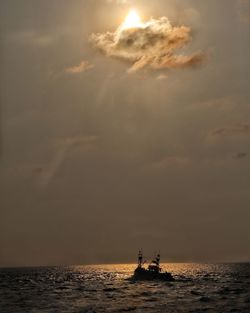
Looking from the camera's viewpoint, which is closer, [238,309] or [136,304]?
[238,309]

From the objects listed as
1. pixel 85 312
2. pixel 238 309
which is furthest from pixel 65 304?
pixel 238 309

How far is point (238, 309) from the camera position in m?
69.2

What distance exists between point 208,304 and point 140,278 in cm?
7254

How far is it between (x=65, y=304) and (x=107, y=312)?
11.7 meters

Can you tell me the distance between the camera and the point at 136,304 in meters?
74.5

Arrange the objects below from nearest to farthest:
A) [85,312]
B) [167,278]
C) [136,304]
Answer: [85,312], [136,304], [167,278]

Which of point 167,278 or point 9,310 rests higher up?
point 167,278

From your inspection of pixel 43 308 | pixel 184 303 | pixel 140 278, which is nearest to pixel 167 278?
pixel 140 278

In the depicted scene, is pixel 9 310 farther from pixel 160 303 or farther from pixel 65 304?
pixel 160 303

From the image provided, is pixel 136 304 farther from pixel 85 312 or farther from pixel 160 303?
pixel 85 312

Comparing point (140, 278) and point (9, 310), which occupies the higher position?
point (140, 278)

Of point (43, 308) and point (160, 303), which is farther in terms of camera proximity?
point (160, 303)

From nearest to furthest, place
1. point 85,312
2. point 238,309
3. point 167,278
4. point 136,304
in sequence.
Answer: point 85,312 < point 238,309 < point 136,304 < point 167,278

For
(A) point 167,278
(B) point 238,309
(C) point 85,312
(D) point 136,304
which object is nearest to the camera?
(C) point 85,312
